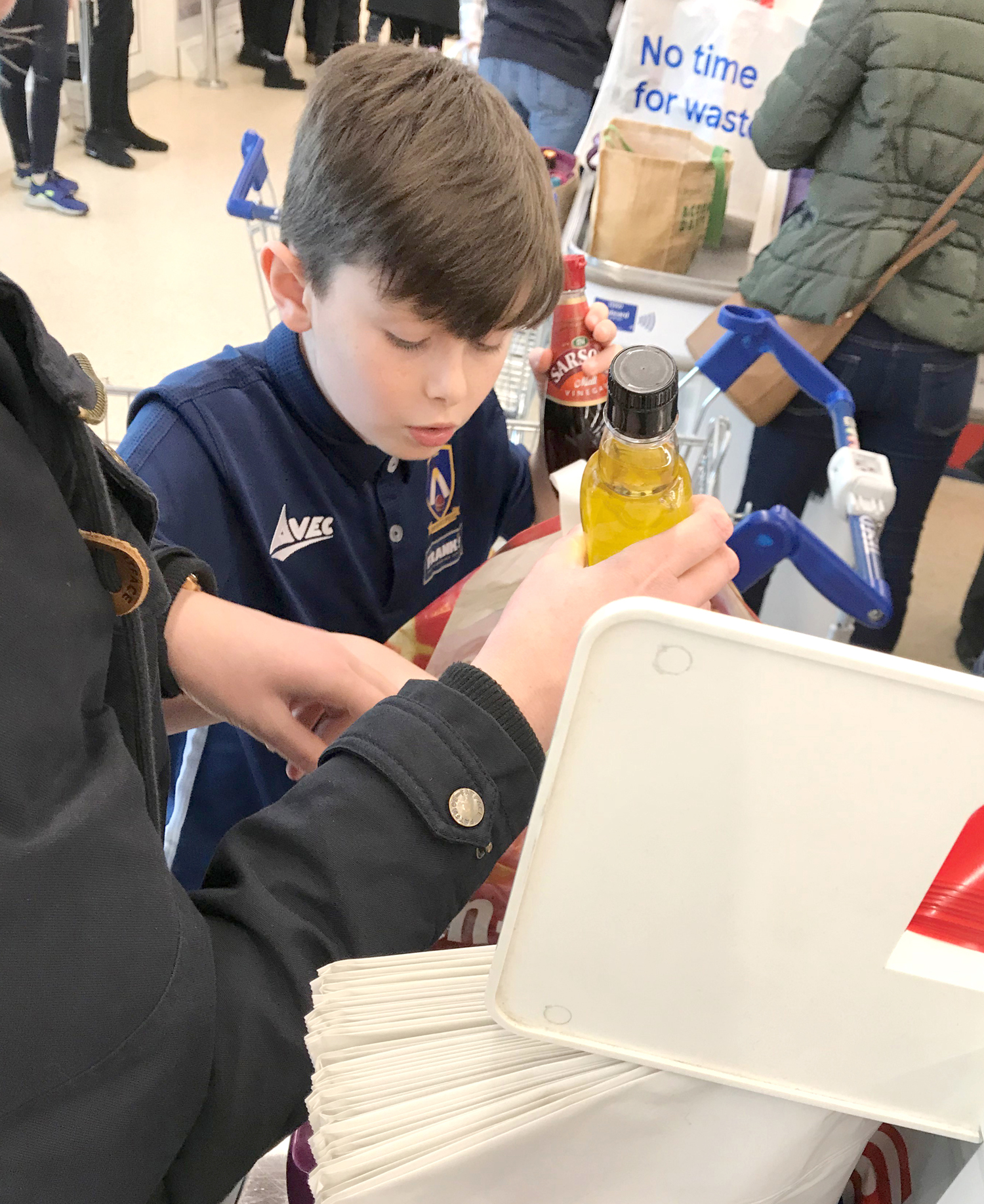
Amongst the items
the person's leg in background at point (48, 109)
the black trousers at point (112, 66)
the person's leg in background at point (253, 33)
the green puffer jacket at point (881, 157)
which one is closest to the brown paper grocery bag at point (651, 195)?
the green puffer jacket at point (881, 157)

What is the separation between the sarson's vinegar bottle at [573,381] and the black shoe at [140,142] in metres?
4.24

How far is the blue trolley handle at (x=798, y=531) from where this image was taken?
2.96 feet

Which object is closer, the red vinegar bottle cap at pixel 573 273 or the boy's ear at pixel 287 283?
the boy's ear at pixel 287 283

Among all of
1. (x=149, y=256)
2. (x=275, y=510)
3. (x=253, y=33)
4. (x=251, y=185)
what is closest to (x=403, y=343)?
(x=275, y=510)

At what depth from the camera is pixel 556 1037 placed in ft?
1.13

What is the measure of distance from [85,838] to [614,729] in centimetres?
21

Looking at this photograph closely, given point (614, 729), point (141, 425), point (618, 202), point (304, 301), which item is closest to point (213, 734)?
point (141, 425)

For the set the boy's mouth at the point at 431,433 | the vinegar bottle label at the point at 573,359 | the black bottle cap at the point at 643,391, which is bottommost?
the boy's mouth at the point at 431,433

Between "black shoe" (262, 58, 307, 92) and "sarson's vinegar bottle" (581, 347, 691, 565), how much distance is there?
598 cm

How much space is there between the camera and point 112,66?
4.17 m

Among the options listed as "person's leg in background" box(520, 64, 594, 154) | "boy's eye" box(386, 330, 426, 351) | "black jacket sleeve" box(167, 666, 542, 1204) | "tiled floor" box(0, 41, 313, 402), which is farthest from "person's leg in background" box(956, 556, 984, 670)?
"tiled floor" box(0, 41, 313, 402)

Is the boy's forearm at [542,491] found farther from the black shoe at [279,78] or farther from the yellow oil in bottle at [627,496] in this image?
the black shoe at [279,78]

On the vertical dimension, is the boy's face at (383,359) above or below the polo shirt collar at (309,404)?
above

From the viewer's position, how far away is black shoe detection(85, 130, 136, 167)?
4.35 meters
